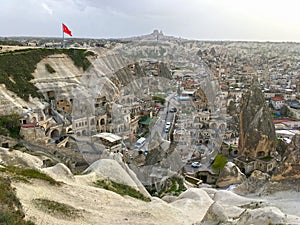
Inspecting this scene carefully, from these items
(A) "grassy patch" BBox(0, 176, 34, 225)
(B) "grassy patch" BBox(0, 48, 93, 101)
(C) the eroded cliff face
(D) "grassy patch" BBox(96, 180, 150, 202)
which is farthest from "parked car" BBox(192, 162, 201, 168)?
(B) "grassy patch" BBox(0, 48, 93, 101)

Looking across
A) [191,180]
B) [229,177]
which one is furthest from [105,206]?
[229,177]

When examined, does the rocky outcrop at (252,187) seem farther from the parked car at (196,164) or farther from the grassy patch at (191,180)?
the parked car at (196,164)

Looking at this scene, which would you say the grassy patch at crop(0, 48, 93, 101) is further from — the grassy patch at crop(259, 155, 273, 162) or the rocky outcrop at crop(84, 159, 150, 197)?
the grassy patch at crop(259, 155, 273, 162)

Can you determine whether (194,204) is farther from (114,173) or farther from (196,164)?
(196,164)

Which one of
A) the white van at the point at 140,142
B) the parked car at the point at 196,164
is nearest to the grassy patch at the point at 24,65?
the white van at the point at 140,142

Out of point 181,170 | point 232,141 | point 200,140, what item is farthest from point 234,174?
point 232,141

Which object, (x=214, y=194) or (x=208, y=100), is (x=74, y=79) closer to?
(x=208, y=100)
